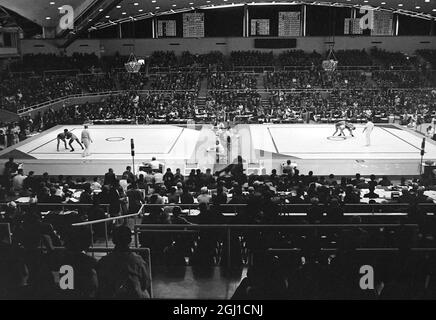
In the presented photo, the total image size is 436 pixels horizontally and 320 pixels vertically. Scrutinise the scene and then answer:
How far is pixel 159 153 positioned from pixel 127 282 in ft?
44.3

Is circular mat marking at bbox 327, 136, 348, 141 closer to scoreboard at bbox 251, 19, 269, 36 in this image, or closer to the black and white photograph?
the black and white photograph

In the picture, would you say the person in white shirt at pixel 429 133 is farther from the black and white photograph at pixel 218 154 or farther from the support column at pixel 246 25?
the support column at pixel 246 25

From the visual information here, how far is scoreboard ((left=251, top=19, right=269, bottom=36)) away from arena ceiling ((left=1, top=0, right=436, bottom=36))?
161cm

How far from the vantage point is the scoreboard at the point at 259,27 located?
37375 millimetres

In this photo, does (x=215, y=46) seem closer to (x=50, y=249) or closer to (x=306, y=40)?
(x=306, y=40)

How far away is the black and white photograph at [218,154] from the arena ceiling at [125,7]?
216 millimetres

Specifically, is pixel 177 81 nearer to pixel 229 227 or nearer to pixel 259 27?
pixel 259 27

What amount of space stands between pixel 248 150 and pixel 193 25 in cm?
2179

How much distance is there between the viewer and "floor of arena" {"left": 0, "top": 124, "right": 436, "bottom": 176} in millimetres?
15656

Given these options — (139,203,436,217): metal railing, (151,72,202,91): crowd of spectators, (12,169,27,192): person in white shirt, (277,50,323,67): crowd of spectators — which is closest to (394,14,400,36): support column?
(277,50,323,67): crowd of spectators

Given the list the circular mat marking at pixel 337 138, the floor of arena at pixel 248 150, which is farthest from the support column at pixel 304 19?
the circular mat marking at pixel 337 138

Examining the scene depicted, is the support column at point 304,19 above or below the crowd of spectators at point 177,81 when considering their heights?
above

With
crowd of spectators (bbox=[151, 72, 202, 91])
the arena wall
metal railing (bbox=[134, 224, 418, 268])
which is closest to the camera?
metal railing (bbox=[134, 224, 418, 268])
